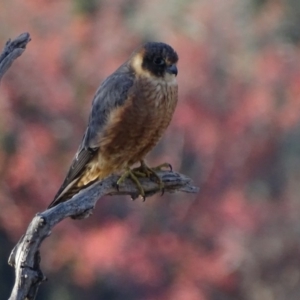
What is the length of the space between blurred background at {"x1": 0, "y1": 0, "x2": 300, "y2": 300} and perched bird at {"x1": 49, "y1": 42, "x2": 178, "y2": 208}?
4.55 metres

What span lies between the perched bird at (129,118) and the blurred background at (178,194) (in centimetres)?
455

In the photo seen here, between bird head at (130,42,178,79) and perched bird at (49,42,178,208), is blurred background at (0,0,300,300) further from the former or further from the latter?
bird head at (130,42,178,79)

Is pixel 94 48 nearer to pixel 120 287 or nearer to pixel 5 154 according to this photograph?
pixel 5 154

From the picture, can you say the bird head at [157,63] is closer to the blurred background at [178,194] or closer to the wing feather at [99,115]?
the wing feather at [99,115]

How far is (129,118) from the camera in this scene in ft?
13.4

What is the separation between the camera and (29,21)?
1031cm

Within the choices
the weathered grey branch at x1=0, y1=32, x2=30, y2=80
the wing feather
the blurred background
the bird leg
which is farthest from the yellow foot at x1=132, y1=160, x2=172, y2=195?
the blurred background

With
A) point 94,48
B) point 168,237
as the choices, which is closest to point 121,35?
point 94,48

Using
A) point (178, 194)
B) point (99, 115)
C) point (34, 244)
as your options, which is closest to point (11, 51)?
point (34, 244)

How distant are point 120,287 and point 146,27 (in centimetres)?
336

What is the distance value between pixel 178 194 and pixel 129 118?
16.5ft

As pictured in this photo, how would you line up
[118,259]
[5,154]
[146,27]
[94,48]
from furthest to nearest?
[146,27] < [94,48] < [5,154] < [118,259]

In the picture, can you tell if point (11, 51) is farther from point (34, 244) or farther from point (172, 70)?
point (172, 70)

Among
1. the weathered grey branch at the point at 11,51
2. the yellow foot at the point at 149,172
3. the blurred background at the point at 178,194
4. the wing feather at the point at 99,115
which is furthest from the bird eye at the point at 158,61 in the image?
the blurred background at the point at 178,194
